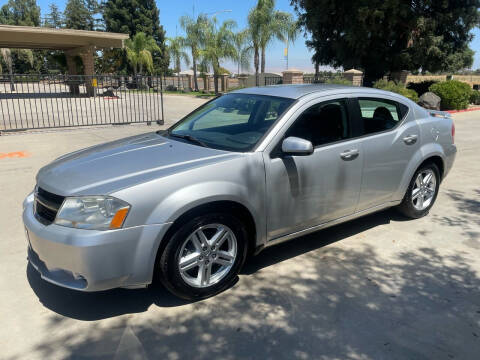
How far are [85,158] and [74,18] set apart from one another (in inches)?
3256

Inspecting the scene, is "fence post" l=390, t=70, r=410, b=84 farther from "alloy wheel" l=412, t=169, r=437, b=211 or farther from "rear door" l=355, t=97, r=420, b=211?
"rear door" l=355, t=97, r=420, b=211

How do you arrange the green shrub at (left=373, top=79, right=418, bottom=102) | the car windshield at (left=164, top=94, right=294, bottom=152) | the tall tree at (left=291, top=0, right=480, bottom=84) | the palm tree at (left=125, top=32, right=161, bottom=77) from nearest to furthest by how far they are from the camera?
the car windshield at (left=164, top=94, right=294, bottom=152) → the green shrub at (left=373, top=79, right=418, bottom=102) → the tall tree at (left=291, top=0, right=480, bottom=84) → the palm tree at (left=125, top=32, right=161, bottom=77)

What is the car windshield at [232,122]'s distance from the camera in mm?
3559

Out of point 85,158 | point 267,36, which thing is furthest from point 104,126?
point 267,36

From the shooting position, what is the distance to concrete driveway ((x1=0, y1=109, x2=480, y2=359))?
8.74 feet

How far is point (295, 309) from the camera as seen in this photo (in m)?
3.10

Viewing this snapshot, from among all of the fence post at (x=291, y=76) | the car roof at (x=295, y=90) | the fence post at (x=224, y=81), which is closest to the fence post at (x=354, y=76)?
the fence post at (x=291, y=76)

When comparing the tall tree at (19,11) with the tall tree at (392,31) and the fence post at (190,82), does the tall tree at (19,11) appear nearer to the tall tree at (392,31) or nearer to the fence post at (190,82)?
the fence post at (190,82)

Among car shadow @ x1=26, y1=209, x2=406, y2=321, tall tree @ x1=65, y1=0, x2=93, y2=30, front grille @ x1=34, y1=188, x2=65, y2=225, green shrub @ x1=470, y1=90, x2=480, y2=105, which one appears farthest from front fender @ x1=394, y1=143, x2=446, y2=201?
tall tree @ x1=65, y1=0, x2=93, y2=30

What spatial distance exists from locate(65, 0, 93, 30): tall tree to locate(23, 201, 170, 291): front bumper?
81.8 meters

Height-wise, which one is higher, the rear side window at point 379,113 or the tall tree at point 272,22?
the tall tree at point 272,22

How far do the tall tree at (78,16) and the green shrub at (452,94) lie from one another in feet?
233

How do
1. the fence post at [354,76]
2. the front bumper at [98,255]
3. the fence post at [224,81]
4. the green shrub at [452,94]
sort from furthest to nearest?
1. the fence post at [224,81]
2. the fence post at [354,76]
3. the green shrub at [452,94]
4. the front bumper at [98,255]

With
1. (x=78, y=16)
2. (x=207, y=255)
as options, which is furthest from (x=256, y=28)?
(x=78, y=16)
